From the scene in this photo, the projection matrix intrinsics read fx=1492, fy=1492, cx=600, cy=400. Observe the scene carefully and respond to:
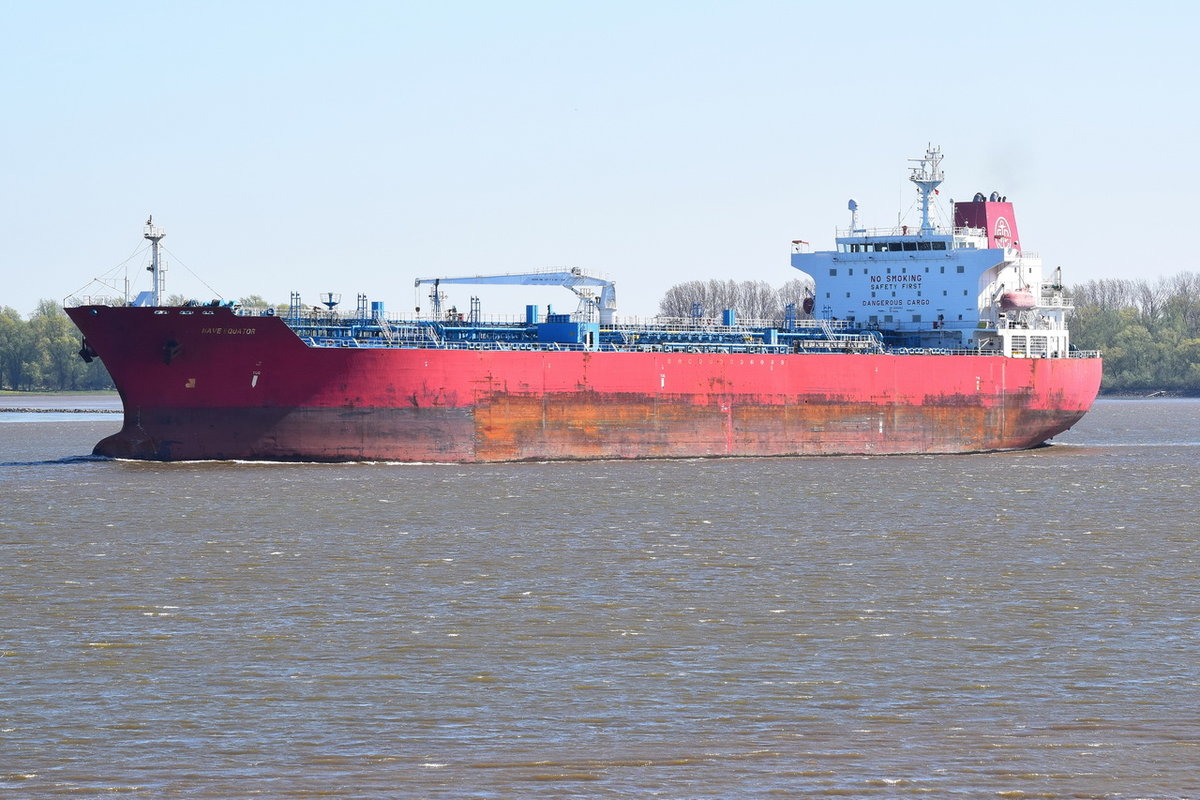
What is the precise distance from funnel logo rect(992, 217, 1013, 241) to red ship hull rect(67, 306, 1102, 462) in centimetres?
574

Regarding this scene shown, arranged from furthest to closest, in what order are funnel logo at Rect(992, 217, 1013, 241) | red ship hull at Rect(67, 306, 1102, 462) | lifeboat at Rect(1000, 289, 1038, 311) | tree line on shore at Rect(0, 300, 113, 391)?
tree line on shore at Rect(0, 300, 113, 391)
funnel logo at Rect(992, 217, 1013, 241)
lifeboat at Rect(1000, 289, 1038, 311)
red ship hull at Rect(67, 306, 1102, 462)

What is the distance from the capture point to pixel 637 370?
35438 millimetres

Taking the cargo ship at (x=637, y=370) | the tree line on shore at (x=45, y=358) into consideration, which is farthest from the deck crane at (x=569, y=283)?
the tree line on shore at (x=45, y=358)

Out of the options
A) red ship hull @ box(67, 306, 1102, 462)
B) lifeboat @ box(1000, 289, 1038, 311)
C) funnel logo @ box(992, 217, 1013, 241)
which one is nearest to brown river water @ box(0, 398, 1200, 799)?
red ship hull @ box(67, 306, 1102, 462)

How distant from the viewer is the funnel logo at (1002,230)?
4559 centimetres

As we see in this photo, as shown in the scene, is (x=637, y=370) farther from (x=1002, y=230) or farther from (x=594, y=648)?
(x=594, y=648)

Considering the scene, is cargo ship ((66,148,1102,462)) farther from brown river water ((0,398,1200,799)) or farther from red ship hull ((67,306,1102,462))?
brown river water ((0,398,1200,799))

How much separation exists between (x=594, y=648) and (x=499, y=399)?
64.0 feet

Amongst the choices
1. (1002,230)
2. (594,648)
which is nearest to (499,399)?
(594,648)

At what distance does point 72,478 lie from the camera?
31.6m

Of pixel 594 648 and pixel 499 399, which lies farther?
pixel 499 399

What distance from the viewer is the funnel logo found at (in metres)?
45.6

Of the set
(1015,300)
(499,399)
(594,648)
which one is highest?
(1015,300)

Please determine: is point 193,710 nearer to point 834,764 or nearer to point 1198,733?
point 834,764
